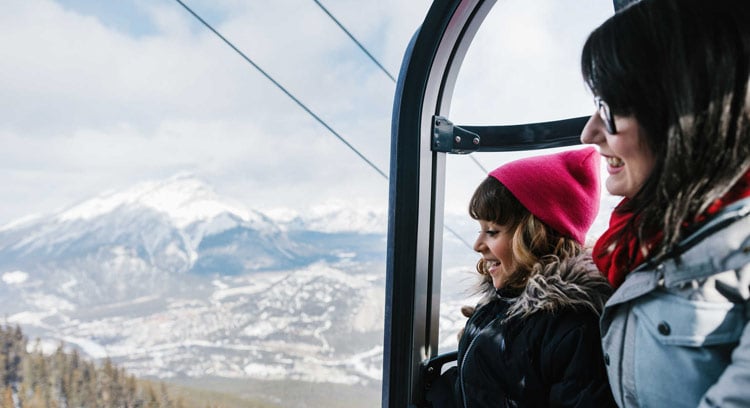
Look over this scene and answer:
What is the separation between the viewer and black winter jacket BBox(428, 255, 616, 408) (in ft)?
2.98

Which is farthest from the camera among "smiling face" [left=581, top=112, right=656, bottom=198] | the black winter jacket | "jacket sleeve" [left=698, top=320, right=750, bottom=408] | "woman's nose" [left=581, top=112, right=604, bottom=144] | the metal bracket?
the metal bracket

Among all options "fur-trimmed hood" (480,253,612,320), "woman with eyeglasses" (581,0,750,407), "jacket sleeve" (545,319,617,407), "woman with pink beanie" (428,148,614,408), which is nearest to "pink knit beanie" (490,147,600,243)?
"woman with pink beanie" (428,148,614,408)

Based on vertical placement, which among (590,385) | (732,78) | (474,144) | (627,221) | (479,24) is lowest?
(590,385)

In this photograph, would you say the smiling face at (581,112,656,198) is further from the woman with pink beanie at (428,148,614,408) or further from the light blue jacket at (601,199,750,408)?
the woman with pink beanie at (428,148,614,408)

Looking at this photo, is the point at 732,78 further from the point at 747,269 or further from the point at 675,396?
the point at 675,396

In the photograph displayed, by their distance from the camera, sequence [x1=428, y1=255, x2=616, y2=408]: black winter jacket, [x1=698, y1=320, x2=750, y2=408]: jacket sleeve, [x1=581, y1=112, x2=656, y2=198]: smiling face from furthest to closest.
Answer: [x1=428, y1=255, x2=616, y2=408]: black winter jacket
[x1=581, y1=112, x2=656, y2=198]: smiling face
[x1=698, y1=320, x2=750, y2=408]: jacket sleeve

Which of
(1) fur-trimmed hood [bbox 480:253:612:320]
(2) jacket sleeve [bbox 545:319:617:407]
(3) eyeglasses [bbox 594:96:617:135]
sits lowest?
(2) jacket sleeve [bbox 545:319:617:407]

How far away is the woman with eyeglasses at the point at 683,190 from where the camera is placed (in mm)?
604

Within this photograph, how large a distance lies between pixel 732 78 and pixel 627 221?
0.78 feet

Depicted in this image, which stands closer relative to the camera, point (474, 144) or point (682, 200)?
point (682, 200)

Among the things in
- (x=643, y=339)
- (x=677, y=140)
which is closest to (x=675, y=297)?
(x=643, y=339)

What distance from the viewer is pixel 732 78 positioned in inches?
24.2

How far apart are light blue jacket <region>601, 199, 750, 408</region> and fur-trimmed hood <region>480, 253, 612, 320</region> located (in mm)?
293

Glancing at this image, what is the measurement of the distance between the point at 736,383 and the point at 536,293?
0.50m
